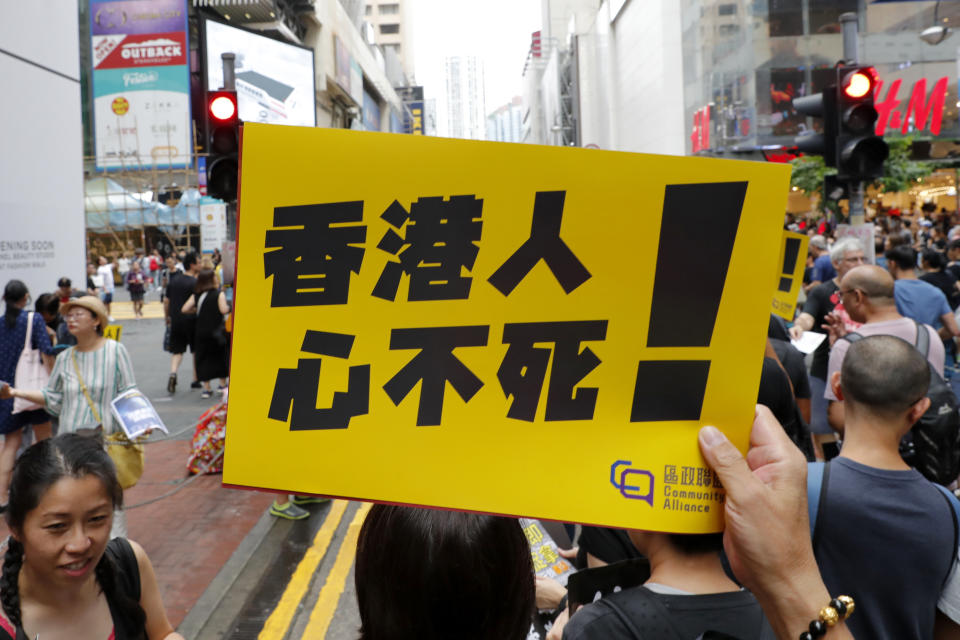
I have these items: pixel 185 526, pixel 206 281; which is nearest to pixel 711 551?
pixel 185 526

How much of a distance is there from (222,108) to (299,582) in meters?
4.14

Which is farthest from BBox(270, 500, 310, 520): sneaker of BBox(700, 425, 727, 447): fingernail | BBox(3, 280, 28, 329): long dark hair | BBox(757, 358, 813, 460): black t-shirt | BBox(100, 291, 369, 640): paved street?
BBox(700, 425, 727, 447): fingernail

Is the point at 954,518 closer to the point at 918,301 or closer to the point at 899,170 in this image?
the point at 918,301

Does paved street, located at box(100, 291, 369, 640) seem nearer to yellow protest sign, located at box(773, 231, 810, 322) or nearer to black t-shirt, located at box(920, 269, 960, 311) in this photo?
yellow protest sign, located at box(773, 231, 810, 322)

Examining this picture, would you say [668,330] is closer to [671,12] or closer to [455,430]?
[455,430]

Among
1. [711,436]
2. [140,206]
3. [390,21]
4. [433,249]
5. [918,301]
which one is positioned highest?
[390,21]

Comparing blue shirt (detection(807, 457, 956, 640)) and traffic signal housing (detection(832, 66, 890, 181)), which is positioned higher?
traffic signal housing (detection(832, 66, 890, 181))

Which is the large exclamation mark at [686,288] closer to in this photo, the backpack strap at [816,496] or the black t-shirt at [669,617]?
the black t-shirt at [669,617]

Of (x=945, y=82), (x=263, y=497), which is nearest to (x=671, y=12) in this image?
(x=945, y=82)

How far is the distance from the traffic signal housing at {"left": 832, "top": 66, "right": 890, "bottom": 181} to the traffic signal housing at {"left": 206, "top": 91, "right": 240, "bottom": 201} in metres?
5.21

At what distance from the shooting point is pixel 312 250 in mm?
1526

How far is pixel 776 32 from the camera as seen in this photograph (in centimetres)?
2661

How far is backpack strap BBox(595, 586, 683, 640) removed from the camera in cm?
177

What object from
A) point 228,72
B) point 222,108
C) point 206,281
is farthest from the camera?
point 206,281
